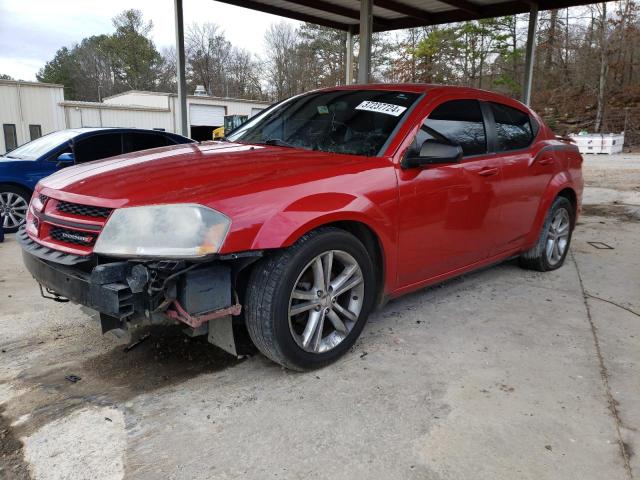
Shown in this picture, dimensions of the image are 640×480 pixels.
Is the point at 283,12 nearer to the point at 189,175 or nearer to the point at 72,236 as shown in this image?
the point at 189,175

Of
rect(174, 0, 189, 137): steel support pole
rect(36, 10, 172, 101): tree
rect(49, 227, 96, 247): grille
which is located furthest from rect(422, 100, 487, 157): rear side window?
rect(36, 10, 172, 101): tree

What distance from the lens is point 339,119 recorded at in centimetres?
339

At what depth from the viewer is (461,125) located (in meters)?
3.59

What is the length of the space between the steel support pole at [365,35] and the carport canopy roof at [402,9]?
72 centimetres

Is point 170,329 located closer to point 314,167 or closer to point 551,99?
point 314,167

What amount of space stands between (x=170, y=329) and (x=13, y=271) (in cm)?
247

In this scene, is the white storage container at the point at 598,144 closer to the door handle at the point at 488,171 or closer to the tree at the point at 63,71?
the door handle at the point at 488,171

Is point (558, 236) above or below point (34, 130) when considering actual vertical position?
below

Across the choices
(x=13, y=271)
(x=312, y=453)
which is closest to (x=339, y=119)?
(x=312, y=453)

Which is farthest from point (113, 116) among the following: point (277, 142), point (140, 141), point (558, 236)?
point (558, 236)

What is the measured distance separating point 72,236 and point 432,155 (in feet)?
6.76

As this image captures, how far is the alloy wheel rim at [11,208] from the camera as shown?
254 inches

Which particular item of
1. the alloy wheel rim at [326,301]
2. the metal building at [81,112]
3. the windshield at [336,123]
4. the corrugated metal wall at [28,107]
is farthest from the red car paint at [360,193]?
the corrugated metal wall at [28,107]

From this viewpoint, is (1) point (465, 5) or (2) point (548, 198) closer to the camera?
(2) point (548, 198)
